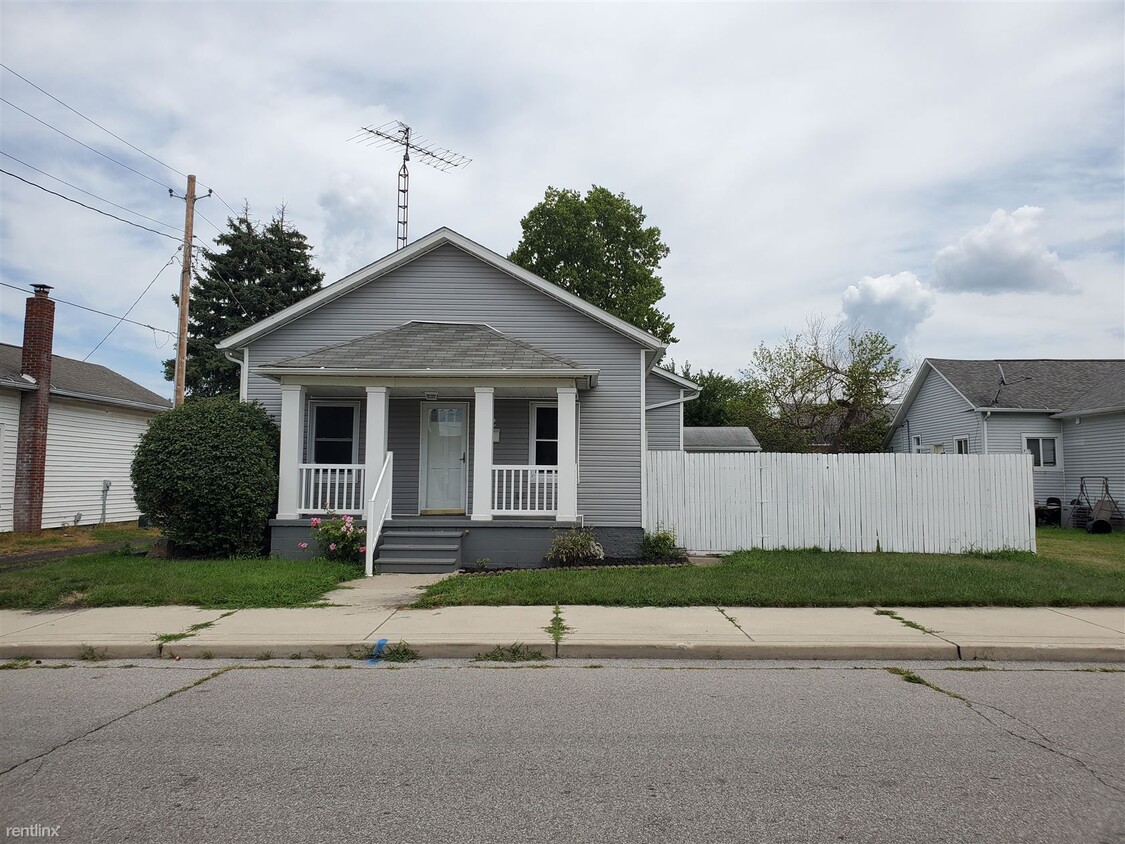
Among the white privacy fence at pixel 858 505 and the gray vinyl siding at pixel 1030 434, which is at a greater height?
the gray vinyl siding at pixel 1030 434

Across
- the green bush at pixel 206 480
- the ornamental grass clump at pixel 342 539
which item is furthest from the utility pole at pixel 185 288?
the ornamental grass clump at pixel 342 539

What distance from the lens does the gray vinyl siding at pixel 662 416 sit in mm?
20812

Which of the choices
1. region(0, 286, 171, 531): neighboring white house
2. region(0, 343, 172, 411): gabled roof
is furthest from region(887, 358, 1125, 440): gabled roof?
region(0, 343, 172, 411): gabled roof

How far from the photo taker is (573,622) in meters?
7.93

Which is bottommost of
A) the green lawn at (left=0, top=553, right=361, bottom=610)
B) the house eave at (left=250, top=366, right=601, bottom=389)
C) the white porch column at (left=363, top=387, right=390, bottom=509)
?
the green lawn at (left=0, top=553, right=361, bottom=610)

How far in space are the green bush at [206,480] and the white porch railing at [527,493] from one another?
3.88 metres

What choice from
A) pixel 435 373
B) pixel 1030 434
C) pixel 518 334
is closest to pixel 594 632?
pixel 435 373

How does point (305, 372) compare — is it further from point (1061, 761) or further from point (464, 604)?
point (1061, 761)

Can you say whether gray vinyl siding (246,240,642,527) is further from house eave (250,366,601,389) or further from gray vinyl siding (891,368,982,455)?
gray vinyl siding (891,368,982,455)

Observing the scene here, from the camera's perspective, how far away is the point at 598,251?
37.3 m

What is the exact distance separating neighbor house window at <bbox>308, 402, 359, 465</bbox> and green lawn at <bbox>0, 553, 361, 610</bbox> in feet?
10.2

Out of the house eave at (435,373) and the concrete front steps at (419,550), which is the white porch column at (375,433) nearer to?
the house eave at (435,373)

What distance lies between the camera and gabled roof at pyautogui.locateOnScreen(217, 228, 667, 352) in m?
14.3

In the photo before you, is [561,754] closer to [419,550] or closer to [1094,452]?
[419,550]
